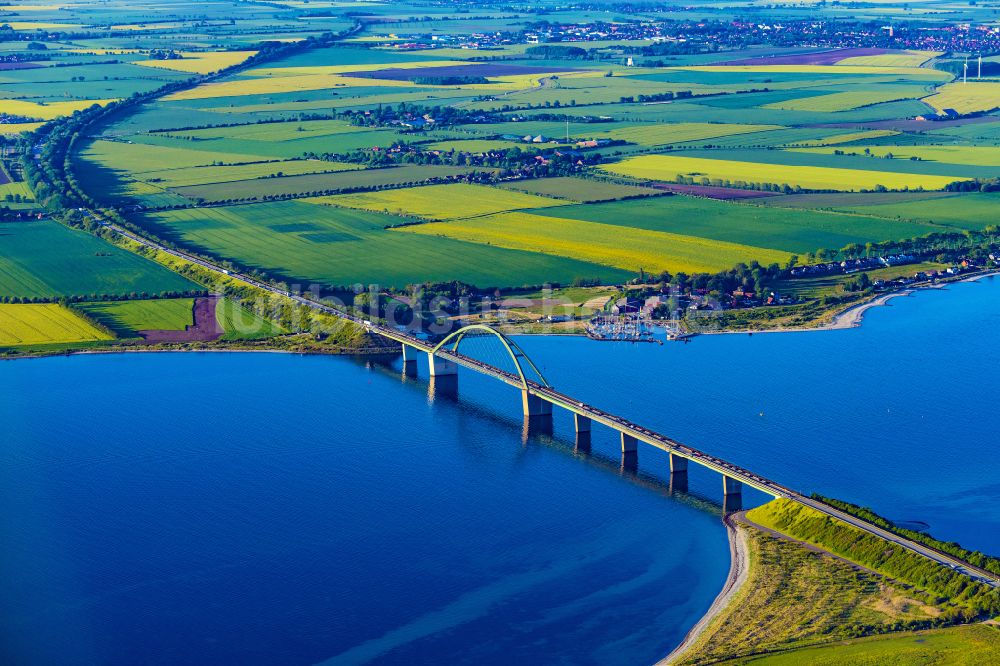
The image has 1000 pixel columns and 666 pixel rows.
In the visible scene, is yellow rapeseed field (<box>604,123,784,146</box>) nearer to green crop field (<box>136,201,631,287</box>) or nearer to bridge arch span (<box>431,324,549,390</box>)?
green crop field (<box>136,201,631,287</box>)

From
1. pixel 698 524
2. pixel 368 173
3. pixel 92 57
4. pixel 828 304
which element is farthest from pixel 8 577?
pixel 92 57

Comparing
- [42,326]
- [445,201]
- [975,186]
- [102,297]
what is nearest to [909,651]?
[42,326]

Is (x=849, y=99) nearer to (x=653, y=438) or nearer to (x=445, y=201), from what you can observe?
(x=445, y=201)

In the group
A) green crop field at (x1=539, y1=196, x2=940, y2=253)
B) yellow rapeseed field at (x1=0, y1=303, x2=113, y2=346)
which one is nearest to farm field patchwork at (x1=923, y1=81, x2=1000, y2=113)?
green crop field at (x1=539, y1=196, x2=940, y2=253)

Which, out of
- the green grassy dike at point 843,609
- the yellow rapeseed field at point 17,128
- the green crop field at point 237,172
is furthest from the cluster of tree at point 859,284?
the yellow rapeseed field at point 17,128

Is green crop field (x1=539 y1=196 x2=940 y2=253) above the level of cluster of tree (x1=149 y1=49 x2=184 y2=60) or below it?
below

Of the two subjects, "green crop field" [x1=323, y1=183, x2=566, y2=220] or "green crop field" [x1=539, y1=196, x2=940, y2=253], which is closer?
"green crop field" [x1=539, y1=196, x2=940, y2=253]
